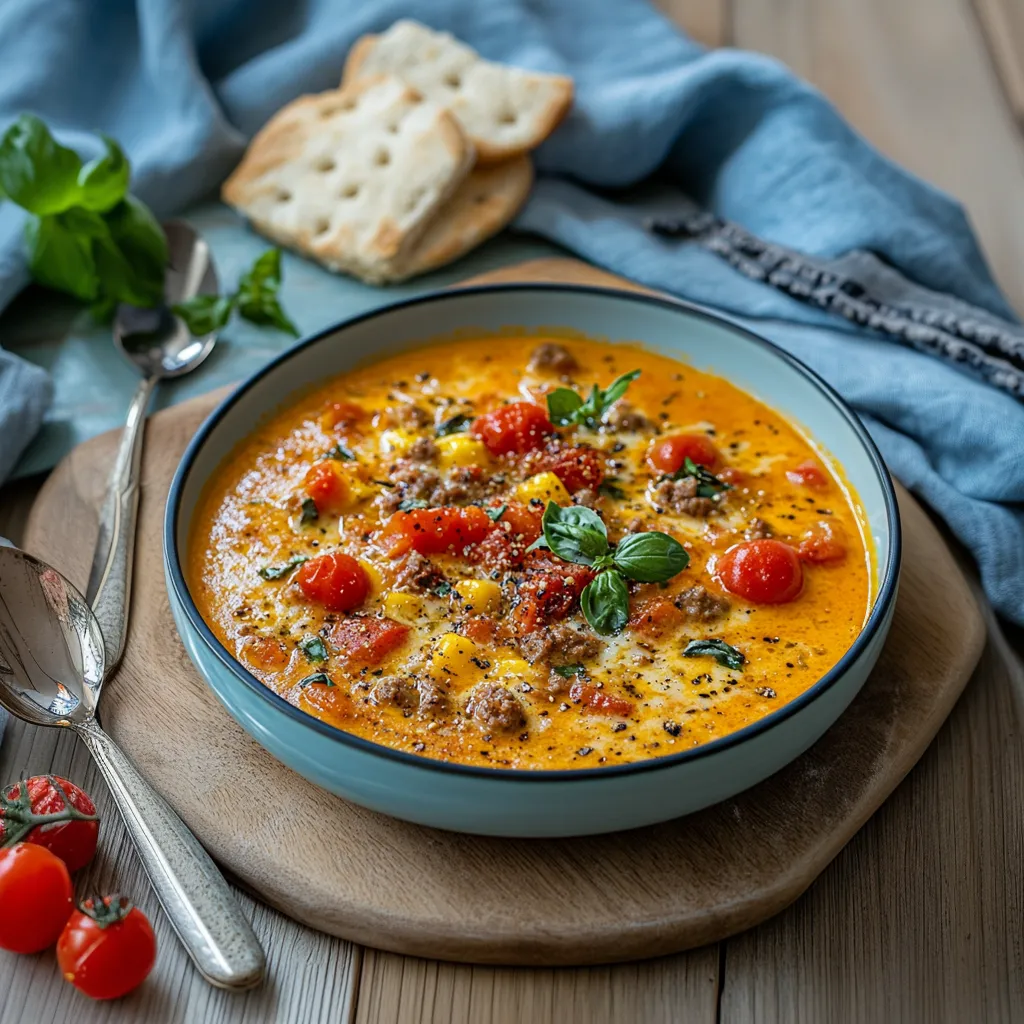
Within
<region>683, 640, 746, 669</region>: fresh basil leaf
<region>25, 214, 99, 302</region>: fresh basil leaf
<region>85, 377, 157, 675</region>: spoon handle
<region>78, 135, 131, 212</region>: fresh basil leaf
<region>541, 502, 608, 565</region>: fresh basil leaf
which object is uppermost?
<region>78, 135, 131, 212</region>: fresh basil leaf

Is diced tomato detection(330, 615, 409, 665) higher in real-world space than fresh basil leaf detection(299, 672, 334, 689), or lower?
lower

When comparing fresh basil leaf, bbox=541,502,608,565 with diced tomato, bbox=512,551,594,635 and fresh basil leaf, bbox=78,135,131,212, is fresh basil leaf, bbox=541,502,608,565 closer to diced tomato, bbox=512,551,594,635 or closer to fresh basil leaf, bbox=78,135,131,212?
diced tomato, bbox=512,551,594,635

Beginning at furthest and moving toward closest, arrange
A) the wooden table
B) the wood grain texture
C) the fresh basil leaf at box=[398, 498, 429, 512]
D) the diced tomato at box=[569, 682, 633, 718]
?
the wood grain texture
the fresh basil leaf at box=[398, 498, 429, 512]
the diced tomato at box=[569, 682, 633, 718]
the wooden table

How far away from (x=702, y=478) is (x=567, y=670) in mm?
1061

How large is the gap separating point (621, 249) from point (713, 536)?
212cm

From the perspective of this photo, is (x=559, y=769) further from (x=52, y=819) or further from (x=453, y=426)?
(x=453, y=426)

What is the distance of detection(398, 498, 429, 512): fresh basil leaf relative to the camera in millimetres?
4105

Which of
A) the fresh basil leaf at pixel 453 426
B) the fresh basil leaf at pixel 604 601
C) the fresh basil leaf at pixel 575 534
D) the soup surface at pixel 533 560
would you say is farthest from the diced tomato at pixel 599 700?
the fresh basil leaf at pixel 453 426

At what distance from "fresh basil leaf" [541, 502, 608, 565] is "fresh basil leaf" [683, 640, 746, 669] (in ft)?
1.38

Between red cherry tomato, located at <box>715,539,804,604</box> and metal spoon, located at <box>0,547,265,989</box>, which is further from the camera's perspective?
red cherry tomato, located at <box>715,539,804,604</box>

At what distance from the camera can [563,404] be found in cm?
443

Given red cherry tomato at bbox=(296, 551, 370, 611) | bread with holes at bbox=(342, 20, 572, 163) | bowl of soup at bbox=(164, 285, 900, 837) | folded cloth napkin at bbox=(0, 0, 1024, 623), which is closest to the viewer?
bowl of soup at bbox=(164, 285, 900, 837)

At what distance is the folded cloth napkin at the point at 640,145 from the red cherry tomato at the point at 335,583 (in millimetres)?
1610

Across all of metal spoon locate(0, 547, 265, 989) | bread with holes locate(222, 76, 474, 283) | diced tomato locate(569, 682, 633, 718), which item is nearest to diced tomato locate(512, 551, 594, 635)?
diced tomato locate(569, 682, 633, 718)
